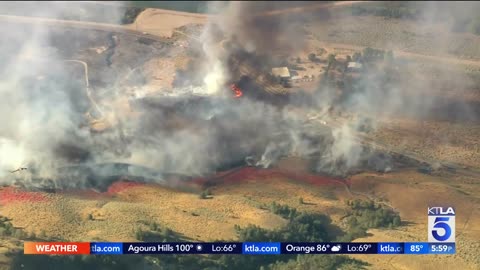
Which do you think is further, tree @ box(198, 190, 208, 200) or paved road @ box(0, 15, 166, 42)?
paved road @ box(0, 15, 166, 42)

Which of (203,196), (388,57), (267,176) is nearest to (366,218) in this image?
(267,176)

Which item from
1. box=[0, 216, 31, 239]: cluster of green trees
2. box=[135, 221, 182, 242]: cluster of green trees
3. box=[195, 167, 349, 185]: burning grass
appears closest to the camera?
box=[0, 216, 31, 239]: cluster of green trees

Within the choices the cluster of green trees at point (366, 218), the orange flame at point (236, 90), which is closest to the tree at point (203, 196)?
the cluster of green trees at point (366, 218)

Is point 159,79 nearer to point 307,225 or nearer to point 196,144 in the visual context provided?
point 196,144

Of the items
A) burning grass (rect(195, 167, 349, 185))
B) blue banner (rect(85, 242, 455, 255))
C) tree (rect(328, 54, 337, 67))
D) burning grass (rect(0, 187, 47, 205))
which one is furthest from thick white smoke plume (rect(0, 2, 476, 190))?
blue banner (rect(85, 242, 455, 255))

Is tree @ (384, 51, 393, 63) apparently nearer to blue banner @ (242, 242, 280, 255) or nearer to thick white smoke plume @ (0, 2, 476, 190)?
thick white smoke plume @ (0, 2, 476, 190)

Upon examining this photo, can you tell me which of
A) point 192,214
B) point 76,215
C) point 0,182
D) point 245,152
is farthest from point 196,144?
point 0,182

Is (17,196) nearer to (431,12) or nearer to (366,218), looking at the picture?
(366,218)
